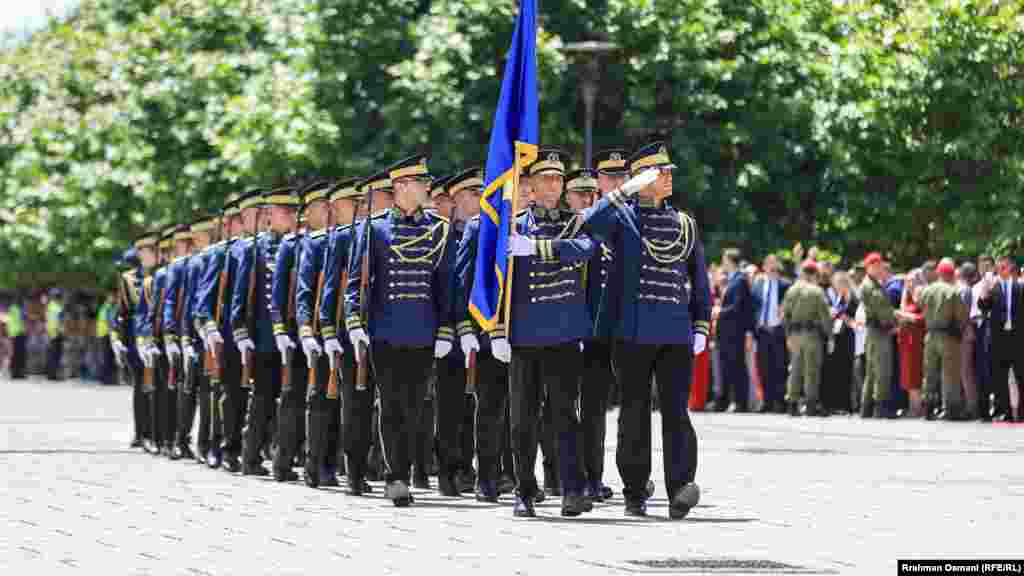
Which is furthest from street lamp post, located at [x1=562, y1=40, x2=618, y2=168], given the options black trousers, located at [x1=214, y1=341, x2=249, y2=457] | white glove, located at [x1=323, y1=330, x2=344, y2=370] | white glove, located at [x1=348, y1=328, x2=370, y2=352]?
white glove, located at [x1=348, y1=328, x2=370, y2=352]

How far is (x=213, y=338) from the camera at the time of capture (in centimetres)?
1875

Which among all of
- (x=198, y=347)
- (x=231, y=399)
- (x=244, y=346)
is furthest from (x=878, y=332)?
(x=244, y=346)

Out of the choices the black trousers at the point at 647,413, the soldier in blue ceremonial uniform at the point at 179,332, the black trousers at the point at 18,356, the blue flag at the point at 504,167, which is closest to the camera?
the black trousers at the point at 647,413

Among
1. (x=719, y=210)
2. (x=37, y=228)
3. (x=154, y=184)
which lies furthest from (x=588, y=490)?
(x=37, y=228)

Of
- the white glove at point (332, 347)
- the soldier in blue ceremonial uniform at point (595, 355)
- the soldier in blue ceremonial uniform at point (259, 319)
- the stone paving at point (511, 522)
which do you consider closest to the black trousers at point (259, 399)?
the soldier in blue ceremonial uniform at point (259, 319)

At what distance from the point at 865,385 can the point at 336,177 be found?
13.2 metres

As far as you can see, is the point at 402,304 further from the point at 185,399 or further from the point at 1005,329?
the point at 1005,329

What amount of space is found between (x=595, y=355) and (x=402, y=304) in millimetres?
1416

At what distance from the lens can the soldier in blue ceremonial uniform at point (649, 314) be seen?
1404 centimetres

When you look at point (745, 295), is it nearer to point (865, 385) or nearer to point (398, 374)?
point (865, 385)

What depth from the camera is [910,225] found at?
3647 centimetres

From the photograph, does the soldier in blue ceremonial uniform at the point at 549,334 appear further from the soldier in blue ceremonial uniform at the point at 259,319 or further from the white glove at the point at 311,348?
the soldier in blue ceremonial uniform at the point at 259,319

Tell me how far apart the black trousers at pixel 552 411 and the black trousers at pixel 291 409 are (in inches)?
147

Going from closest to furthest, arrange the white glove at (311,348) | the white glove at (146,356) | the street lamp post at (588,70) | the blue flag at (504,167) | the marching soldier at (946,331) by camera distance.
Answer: the blue flag at (504,167), the white glove at (311,348), the white glove at (146,356), the marching soldier at (946,331), the street lamp post at (588,70)
